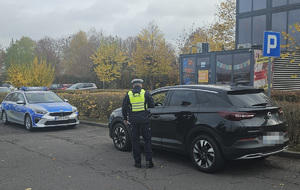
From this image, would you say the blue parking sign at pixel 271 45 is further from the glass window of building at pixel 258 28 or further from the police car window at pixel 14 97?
the glass window of building at pixel 258 28

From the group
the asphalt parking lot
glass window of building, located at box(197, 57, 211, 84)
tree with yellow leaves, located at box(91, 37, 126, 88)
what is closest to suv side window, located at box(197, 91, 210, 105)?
the asphalt parking lot

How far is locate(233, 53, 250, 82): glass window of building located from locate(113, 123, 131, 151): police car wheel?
869 centimetres

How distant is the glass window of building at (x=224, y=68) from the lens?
14828mm

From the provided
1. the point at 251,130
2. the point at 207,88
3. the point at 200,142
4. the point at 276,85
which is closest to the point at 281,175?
the point at 251,130

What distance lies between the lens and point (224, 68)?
1498 centimetres

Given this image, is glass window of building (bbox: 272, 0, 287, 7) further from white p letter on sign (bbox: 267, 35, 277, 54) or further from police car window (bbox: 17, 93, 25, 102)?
police car window (bbox: 17, 93, 25, 102)

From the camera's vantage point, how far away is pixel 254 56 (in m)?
14.0

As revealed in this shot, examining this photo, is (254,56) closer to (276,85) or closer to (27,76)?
(276,85)

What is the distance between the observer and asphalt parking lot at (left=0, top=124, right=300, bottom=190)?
15.6 feet

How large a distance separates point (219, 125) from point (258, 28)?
18336mm

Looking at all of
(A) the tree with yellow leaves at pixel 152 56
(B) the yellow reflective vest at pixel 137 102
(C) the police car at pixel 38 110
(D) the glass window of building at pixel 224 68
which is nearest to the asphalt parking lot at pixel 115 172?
(B) the yellow reflective vest at pixel 137 102

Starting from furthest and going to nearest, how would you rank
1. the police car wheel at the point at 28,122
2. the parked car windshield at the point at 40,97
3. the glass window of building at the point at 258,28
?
1. the glass window of building at the point at 258,28
2. the parked car windshield at the point at 40,97
3. the police car wheel at the point at 28,122

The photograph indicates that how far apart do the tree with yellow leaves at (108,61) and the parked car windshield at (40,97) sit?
21182 millimetres

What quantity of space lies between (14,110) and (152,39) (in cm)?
1922
